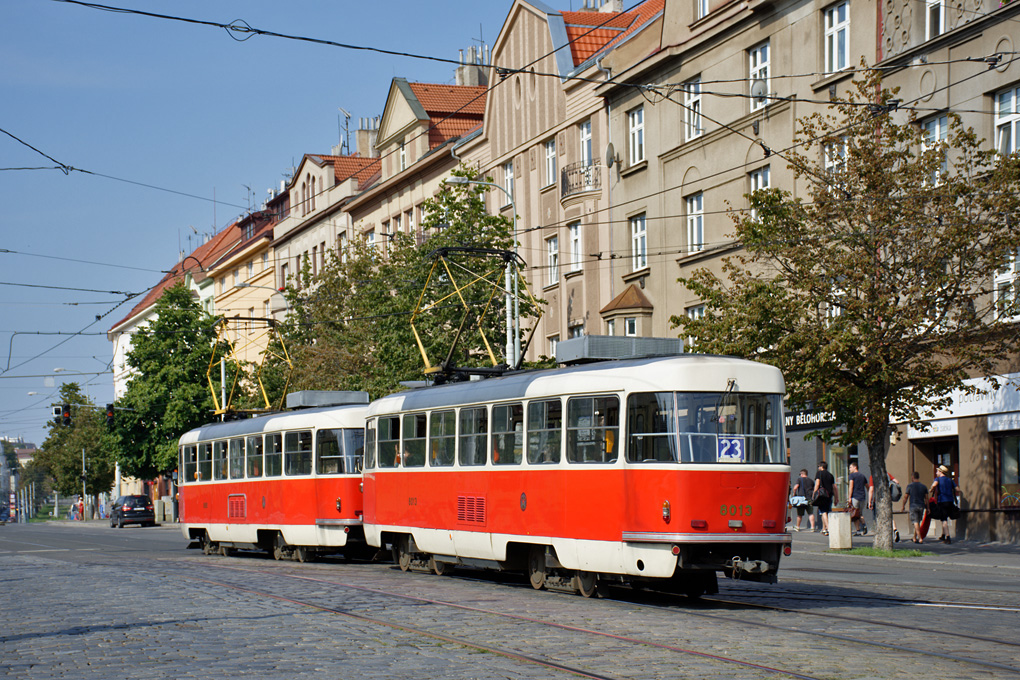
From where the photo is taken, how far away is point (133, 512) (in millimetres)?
61312

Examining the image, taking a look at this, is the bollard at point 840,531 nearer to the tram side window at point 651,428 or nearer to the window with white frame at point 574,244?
the tram side window at point 651,428

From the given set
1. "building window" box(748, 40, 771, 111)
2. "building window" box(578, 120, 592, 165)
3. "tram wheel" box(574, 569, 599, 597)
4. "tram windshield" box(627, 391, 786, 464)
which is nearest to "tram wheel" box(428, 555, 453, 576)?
"tram wheel" box(574, 569, 599, 597)

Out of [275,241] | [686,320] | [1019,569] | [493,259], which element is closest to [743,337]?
[686,320]

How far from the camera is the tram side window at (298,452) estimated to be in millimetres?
24781

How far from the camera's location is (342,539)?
23.8m

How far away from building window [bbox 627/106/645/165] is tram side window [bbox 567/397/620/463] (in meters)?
23.7

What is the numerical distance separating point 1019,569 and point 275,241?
56912 millimetres

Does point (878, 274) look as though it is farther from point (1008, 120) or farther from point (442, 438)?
point (442, 438)

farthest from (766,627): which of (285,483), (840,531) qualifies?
(285,483)

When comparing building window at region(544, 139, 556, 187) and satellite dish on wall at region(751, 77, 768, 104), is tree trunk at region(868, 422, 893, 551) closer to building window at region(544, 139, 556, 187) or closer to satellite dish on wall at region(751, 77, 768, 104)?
satellite dish on wall at region(751, 77, 768, 104)

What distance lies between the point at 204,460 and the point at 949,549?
15.6 metres

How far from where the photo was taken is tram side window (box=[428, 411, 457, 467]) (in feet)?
63.8

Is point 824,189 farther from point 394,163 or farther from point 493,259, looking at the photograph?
point 394,163

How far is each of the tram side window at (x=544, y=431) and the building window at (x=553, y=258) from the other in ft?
85.6
